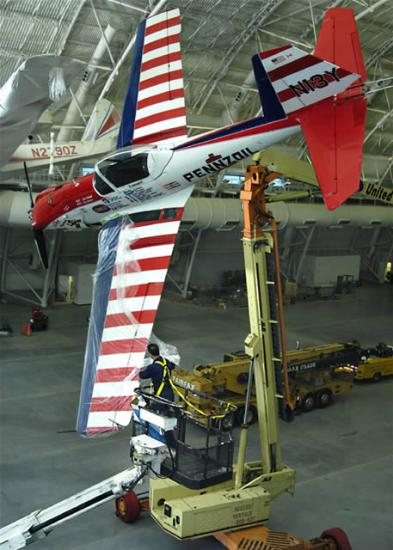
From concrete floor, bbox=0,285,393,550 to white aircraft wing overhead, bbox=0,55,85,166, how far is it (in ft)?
22.8

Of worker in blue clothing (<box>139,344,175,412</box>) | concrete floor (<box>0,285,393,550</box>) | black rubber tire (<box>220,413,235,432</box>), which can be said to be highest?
worker in blue clothing (<box>139,344,175,412</box>)

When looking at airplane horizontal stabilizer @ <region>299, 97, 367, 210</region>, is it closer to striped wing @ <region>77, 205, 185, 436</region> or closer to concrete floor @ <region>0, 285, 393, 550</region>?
striped wing @ <region>77, 205, 185, 436</region>

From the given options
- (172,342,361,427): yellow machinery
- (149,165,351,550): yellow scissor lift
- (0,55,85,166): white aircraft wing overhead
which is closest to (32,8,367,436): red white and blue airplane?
(149,165,351,550): yellow scissor lift

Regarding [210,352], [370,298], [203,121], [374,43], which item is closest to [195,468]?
[210,352]

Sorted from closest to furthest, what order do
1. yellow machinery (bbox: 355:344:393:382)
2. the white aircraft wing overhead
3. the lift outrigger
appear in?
the lift outrigger < the white aircraft wing overhead < yellow machinery (bbox: 355:344:393:382)

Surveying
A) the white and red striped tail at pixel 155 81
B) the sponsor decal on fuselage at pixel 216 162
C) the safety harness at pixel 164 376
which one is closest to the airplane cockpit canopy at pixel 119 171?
the white and red striped tail at pixel 155 81

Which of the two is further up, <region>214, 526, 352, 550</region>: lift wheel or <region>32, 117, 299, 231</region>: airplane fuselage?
<region>32, 117, 299, 231</region>: airplane fuselage

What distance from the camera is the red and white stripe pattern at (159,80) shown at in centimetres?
1359

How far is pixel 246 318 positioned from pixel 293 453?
1455 cm

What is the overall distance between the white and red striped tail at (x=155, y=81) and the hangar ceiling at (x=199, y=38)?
22.8 ft

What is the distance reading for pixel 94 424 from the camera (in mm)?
10852

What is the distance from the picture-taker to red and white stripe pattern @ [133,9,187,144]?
1359 centimetres

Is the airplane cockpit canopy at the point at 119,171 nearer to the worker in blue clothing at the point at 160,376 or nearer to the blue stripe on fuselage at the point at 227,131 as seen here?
the blue stripe on fuselage at the point at 227,131

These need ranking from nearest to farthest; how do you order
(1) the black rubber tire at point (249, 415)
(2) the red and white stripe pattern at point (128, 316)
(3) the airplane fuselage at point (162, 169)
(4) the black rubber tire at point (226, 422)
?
(4) the black rubber tire at point (226, 422) → (2) the red and white stripe pattern at point (128, 316) → (3) the airplane fuselage at point (162, 169) → (1) the black rubber tire at point (249, 415)
